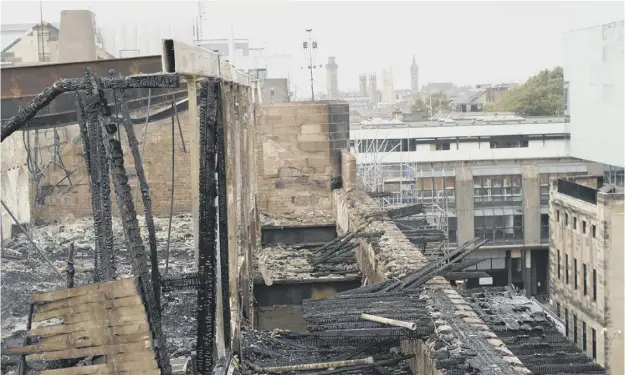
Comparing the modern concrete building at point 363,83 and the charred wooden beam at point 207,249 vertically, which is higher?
the modern concrete building at point 363,83

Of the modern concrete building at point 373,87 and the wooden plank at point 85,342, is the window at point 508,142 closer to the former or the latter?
the wooden plank at point 85,342

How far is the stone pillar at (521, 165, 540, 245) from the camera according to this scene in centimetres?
3878

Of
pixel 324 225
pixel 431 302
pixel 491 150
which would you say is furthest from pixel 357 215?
pixel 491 150

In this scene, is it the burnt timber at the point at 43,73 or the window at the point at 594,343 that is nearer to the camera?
the burnt timber at the point at 43,73

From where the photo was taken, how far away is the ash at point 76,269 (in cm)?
→ 991

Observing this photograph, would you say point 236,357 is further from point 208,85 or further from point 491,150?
point 491,150

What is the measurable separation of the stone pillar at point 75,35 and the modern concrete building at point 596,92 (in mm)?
23343

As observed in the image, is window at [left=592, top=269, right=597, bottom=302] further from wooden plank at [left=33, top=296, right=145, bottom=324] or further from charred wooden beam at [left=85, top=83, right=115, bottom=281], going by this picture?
wooden plank at [left=33, top=296, right=145, bottom=324]

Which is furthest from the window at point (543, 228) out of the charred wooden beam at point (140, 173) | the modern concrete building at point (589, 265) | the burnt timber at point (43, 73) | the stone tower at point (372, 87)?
the stone tower at point (372, 87)

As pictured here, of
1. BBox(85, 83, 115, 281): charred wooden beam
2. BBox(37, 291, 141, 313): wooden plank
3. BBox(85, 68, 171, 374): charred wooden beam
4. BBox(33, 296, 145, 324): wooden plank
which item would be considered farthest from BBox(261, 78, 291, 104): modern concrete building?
BBox(33, 296, 145, 324): wooden plank

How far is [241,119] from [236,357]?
14.1ft

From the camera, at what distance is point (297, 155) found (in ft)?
66.6

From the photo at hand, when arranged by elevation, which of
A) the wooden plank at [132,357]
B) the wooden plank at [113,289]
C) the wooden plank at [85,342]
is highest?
the wooden plank at [113,289]

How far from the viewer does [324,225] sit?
63.9 feet
